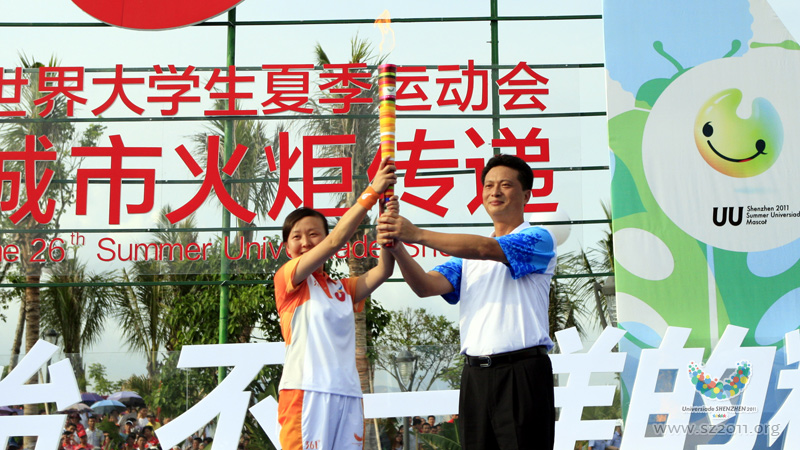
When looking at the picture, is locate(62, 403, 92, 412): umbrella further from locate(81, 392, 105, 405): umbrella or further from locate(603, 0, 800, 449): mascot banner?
locate(603, 0, 800, 449): mascot banner

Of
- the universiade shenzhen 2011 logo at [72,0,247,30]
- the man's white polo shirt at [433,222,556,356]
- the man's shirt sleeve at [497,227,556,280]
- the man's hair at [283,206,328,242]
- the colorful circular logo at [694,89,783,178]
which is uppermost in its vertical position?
the universiade shenzhen 2011 logo at [72,0,247,30]

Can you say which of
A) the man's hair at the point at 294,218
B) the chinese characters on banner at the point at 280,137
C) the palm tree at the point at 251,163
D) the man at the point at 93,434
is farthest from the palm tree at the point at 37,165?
the man's hair at the point at 294,218

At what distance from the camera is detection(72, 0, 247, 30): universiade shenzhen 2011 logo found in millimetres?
7055

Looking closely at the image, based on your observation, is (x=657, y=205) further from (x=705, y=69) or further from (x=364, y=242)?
(x=364, y=242)

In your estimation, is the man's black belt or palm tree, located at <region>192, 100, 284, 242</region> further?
palm tree, located at <region>192, 100, 284, 242</region>

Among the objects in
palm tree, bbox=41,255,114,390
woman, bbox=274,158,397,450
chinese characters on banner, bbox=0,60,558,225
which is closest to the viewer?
woman, bbox=274,158,397,450

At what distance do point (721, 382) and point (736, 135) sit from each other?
1922mm

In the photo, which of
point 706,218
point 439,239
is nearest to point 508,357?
point 439,239

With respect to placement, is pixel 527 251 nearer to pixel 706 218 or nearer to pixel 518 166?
pixel 518 166

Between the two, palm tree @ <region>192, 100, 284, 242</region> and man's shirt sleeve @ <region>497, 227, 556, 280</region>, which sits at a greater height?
palm tree @ <region>192, 100, 284, 242</region>

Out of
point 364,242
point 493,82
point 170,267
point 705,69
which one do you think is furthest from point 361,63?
point 705,69

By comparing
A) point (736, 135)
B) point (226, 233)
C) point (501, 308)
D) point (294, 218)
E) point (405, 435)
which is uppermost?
point (736, 135)

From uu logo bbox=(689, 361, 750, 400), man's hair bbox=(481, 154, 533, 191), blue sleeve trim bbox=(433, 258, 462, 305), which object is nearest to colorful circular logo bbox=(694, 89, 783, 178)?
uu logo bbox=(689, 361, 750, 400)

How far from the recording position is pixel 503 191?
119 inches
